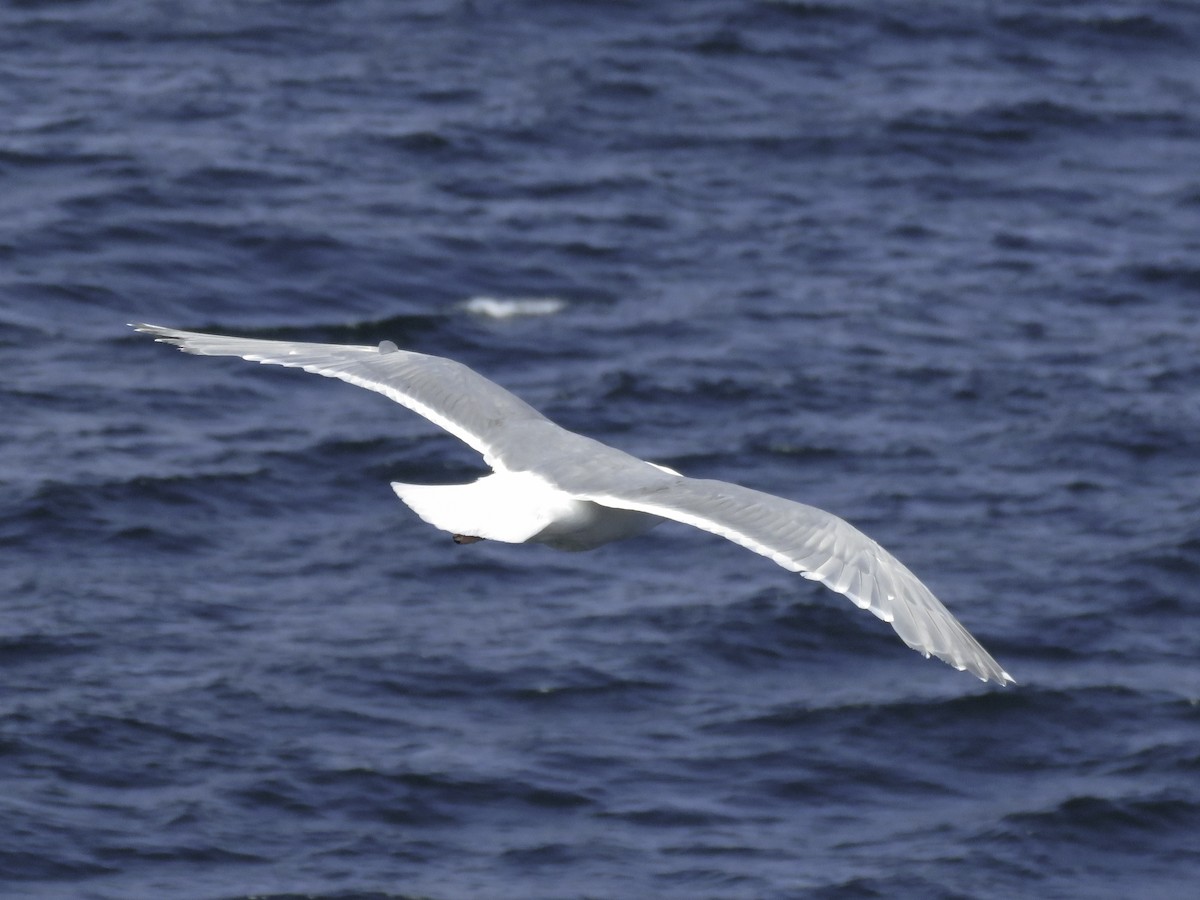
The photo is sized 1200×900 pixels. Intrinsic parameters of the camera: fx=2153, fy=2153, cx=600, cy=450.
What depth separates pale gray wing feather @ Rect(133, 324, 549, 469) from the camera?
8547mm

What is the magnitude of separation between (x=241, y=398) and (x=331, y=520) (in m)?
1.80

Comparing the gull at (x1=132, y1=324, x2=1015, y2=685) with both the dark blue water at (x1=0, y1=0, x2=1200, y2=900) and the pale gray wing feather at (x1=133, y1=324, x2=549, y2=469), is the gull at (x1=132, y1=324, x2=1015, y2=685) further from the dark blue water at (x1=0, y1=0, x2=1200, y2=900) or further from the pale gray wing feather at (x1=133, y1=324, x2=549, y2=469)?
the dark blue water at (x1=0, y1=0, x2=1200, y2=900)

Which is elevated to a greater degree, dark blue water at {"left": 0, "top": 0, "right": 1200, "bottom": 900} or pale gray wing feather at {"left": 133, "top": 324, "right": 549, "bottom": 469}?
pale gray wing feather at {"left": 133, "top": 324, "right": 549, "bottom": 469}

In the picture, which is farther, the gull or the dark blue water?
the dark blue water

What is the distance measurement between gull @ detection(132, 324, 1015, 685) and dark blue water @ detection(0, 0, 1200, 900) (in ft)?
12.6

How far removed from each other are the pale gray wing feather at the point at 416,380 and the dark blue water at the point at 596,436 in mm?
3777

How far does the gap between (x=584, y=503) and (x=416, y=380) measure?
1.25 metres

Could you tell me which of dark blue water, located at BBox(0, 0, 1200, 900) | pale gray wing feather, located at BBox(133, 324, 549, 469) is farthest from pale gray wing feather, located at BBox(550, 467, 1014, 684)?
dark blue water, located at BBox(0, 0, 1200, 900)

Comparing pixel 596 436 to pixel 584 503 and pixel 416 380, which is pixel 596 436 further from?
pixel 584 503

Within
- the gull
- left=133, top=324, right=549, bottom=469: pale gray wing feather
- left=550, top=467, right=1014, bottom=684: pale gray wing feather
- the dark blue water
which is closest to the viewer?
left=550, top=467, right=1014, bottom=684: pale gray wing feather

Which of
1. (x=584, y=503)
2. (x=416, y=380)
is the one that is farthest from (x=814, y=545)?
(x=416, y=380)

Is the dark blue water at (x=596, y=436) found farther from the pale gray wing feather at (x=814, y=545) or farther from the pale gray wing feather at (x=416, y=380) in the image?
the pale gray wing feather at (x=814, y=545)

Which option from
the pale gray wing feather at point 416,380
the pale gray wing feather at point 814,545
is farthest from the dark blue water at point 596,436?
the pale gray wing feather at point 814,545

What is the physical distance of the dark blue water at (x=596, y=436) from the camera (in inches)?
484
